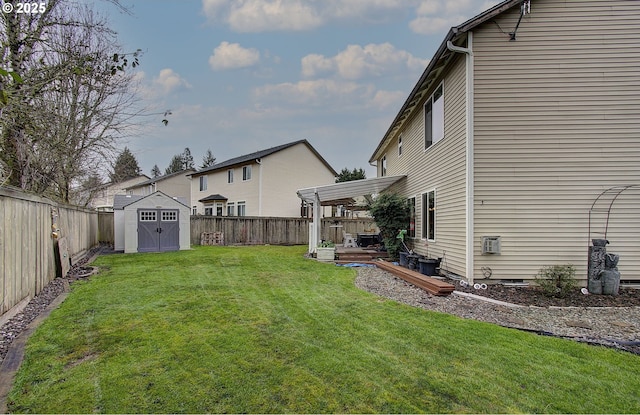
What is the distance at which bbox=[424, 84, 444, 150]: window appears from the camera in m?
8.34

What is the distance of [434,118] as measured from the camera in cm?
891

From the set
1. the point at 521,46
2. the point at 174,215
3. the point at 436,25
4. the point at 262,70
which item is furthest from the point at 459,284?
the point at 262,70

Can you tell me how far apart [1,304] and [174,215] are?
11041 mm

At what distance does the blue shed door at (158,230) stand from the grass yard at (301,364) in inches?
370

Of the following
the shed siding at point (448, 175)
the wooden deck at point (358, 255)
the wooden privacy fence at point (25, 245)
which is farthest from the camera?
the wooden deck at point (358, 255)

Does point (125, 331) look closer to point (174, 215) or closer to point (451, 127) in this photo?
point (451, 127)

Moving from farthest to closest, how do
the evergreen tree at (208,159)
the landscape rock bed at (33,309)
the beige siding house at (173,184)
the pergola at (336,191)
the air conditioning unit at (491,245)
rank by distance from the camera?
the evergreen tree at (208,159), the beige siding house at (173,184), the pergola at (336,191), the air conditioning unit at (491,245), the landscape rock bed at (33,309)

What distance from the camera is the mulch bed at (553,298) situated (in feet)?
18.2

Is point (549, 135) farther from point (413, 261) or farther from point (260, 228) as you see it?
point (260, 228)

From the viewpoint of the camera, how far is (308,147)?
24.2 m

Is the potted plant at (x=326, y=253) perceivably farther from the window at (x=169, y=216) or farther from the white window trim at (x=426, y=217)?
the window at (x=169, y=216)

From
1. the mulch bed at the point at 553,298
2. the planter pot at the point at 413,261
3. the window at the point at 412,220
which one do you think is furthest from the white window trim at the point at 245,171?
the mulch bed at the point at 553,298

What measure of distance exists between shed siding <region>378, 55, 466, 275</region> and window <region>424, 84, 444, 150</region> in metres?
0.23

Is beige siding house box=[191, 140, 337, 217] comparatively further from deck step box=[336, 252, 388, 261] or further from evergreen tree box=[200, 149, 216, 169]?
evergreen tree box=[200, 149, 216, 169]
